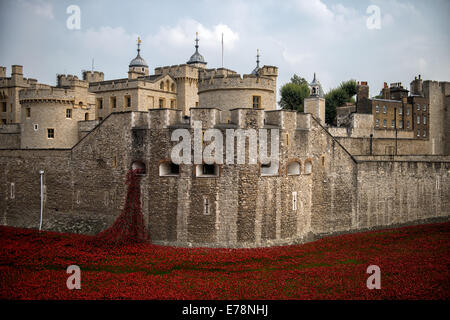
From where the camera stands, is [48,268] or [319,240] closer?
[48,268]

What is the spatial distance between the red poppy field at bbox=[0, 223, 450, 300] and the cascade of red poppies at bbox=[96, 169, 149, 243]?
25.0 inches

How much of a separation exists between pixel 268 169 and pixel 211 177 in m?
3.09

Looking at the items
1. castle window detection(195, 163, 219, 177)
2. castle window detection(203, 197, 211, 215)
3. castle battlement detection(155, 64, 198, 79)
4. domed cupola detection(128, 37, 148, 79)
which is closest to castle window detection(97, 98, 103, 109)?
A: castle battlement detection(155, 64, 198, 79)

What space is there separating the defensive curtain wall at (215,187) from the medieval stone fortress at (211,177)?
0.06m

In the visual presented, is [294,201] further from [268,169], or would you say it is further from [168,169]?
[168,169]

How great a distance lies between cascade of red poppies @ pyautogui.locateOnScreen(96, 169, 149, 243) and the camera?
72.1ft

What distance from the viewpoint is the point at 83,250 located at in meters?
21.0

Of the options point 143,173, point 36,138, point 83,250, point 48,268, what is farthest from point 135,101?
point 48,268

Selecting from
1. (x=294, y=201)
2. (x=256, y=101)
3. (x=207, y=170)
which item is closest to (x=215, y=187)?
(x=207, y=170)

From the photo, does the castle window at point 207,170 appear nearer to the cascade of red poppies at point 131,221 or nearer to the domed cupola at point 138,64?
the cascade of red poppies at point 131,221

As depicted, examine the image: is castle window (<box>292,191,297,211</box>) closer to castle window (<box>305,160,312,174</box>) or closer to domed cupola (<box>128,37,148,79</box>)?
castle window (<box>305,160,312,174</box>)
